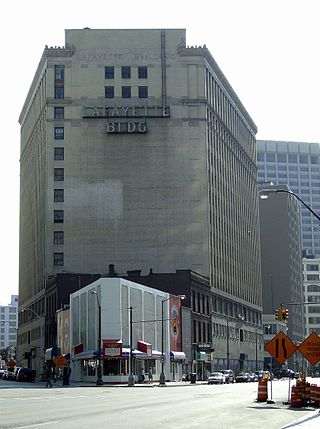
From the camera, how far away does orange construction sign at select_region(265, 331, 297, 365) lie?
1469 inches

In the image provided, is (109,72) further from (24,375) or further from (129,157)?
(24,375)

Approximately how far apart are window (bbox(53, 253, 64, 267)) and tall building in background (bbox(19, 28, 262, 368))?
16cm

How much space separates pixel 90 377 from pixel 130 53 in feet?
195

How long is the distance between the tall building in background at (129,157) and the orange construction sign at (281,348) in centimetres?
8152

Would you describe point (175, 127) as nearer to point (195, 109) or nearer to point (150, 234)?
point (195, 109)

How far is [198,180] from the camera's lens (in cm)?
12562

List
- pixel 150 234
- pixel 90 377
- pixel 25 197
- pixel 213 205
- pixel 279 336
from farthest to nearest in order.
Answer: pixel 25 197, pixel 213 205, pixel 150 234, pixel 90 377, pixel 279 336

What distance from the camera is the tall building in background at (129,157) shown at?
123 meters

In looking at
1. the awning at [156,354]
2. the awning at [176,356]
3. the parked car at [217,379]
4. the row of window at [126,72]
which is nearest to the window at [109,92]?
the row of window at [126,72]

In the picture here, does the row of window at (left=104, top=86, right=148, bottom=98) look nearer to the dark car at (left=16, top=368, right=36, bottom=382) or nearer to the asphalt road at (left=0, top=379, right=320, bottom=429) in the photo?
the dark car at (left=16, top=368, right=36, bottom=382)

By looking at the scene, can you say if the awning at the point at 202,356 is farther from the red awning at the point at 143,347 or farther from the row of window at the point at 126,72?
the row of window at the point at 126,72

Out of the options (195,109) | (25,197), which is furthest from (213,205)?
(25,197)

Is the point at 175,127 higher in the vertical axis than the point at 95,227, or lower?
higher

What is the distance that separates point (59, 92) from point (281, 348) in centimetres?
9667
